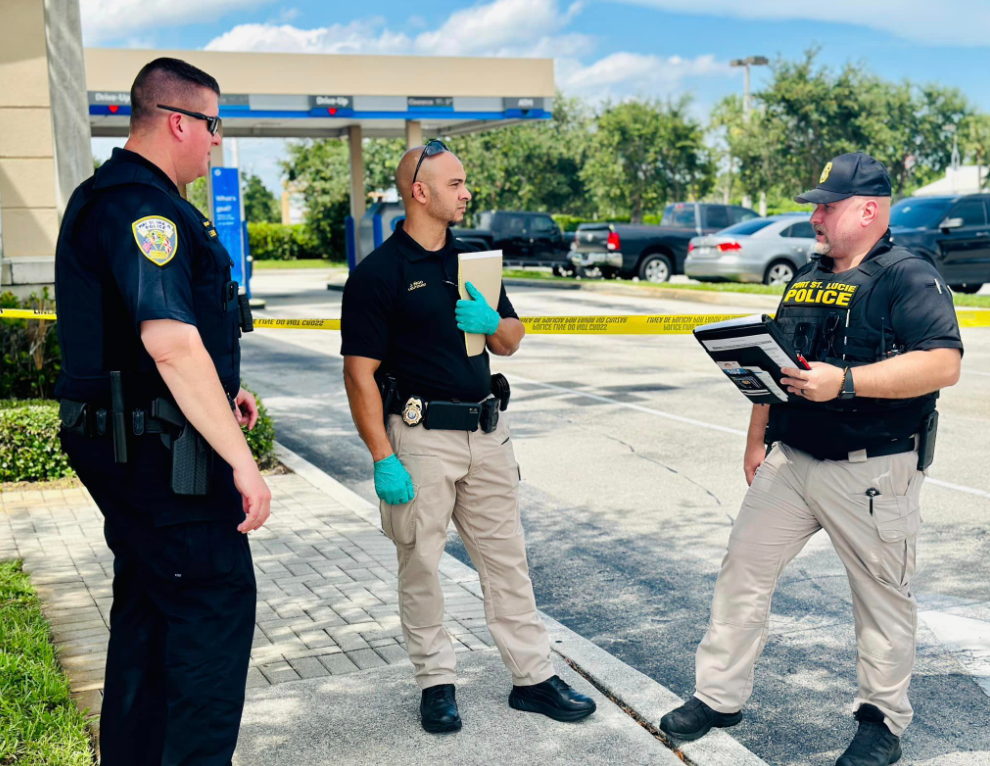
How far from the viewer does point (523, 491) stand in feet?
23.5

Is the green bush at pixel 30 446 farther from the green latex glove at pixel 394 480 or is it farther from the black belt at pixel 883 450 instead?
the black belt at pixel 883 450

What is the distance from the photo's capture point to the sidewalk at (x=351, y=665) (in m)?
3.51

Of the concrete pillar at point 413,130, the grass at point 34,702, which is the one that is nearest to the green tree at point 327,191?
the concrete pillar at point 413,130

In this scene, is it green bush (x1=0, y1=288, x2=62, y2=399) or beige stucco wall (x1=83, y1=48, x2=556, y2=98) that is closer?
green bush (x1=0, y1=288, x2=62, y2=399)

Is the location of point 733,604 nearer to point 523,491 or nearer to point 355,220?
point 523,491

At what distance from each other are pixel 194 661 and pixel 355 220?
2558cm

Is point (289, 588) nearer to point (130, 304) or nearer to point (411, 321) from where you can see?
point (411, 321)

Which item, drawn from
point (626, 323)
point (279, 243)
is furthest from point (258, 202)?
point (626, 323)

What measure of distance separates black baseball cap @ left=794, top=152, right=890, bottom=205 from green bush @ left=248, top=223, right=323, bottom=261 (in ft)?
154

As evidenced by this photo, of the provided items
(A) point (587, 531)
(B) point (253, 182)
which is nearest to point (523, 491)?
(A) point (587, 531)

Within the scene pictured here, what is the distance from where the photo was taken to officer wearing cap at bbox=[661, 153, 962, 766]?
10.9ft

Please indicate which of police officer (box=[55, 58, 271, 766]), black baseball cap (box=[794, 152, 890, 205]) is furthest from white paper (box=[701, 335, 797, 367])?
police officer (box=[55, 58, 271, 766])

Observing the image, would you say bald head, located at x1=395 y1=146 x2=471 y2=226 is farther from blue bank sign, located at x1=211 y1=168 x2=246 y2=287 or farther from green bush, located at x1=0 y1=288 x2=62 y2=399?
blue bank sign, located at x1=211 y1=168 x2=246 y2=287

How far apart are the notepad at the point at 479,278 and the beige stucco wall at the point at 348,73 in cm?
A: 1937
